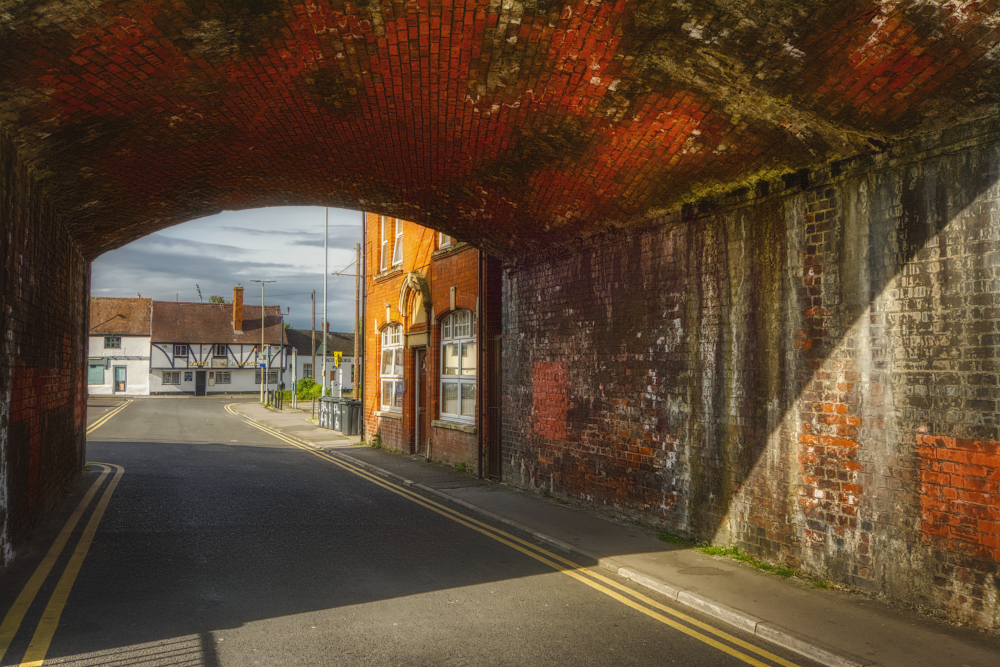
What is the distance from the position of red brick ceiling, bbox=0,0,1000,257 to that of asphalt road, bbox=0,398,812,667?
4436 millimetres

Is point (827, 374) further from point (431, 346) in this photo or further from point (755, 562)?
point (431, 346)

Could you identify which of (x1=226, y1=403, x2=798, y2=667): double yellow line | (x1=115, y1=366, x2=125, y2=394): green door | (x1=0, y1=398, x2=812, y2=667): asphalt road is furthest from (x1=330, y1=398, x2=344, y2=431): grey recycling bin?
(x1=115, y1=366, x2=125, y2=394): green door

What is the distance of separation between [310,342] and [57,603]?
7420cm

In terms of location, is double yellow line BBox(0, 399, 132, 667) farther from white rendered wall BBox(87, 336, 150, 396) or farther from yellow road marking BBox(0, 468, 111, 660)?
white rendered wall BBox(87, 336, 150, 396)

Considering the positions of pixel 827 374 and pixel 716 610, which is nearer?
pixel 716 610

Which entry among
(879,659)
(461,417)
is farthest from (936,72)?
(461,417)

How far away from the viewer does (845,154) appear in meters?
6.34

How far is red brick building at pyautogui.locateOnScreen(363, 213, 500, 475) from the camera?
1416cm

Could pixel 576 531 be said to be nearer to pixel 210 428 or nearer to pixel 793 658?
pixel 793 658

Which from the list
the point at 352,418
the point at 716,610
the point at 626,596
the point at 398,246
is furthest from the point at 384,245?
the point at 716,610

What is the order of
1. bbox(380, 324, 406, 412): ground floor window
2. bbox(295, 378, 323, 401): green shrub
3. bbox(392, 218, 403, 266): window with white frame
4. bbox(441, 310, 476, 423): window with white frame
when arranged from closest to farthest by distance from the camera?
1. bbox(441, 310, 476, 423): window with white frame
2. bbox(380, 324, 406, 412): ground floor window
3. bbox(392, 218, 403, 266): window with white frame
4. bbox(295, 378, 323, 401): green shrub

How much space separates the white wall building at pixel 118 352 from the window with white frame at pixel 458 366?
190 ft

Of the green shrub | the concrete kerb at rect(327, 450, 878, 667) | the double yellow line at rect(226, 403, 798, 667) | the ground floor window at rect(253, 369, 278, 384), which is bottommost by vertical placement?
the double yellow line at rect(226, 403, 798, 667)

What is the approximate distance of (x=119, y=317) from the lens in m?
66.5
